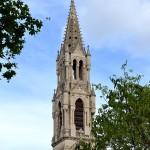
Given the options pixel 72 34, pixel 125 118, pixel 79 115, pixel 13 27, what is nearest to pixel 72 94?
pixel 79 115

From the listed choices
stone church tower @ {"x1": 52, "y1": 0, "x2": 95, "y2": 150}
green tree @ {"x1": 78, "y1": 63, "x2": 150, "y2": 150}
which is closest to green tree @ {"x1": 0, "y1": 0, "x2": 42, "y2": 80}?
green tree @ {"x1": 78, "y1": 63, "x2": 150, "y2": 150}

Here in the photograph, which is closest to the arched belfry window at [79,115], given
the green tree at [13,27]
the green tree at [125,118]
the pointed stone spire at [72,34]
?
the pointed stone spire at [72,34]

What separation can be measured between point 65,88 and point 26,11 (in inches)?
2499

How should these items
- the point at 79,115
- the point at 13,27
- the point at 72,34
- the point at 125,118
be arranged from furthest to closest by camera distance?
the point at 72,34 < the point at 79,115 < the point at 125,118 < the point at 13,27

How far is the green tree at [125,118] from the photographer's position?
29281mm

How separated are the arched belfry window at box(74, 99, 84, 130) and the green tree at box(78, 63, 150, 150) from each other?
155 ft

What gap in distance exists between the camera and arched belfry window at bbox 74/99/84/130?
7904 centimetres

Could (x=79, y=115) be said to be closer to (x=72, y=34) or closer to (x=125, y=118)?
(x=72, y=34)

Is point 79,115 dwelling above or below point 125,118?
above

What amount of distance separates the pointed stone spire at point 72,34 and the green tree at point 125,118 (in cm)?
5369

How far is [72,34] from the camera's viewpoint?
284 ft

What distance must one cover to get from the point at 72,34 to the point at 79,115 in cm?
1348

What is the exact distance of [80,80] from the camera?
8356cm

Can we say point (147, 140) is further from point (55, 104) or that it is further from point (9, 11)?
point (55, 104)
